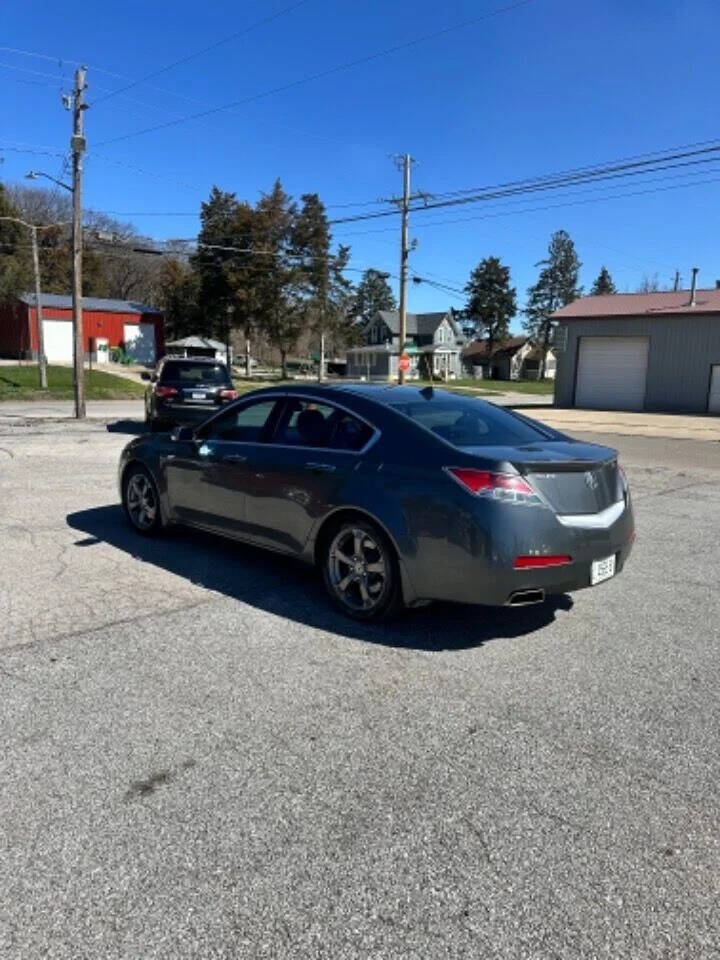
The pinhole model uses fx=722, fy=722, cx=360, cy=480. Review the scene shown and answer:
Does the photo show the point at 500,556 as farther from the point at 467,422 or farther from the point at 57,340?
the point at 57,340

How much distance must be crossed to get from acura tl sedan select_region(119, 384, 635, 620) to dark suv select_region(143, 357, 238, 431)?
8599 mm

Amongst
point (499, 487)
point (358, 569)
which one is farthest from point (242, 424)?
point (499, 487)

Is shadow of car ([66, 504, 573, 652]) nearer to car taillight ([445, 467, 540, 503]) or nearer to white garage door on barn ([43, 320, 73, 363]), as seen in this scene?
car taillight ([445, 467, 540, 503])

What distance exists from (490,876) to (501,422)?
131 inches

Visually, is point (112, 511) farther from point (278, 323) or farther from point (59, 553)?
point (278, 323)

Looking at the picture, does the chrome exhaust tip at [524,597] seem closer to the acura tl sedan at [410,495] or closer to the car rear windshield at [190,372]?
the acura tl sedan at [410,495]

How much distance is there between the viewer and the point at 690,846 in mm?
2533

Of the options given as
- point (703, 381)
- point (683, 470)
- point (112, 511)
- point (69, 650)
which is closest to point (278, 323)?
point (703, 381)

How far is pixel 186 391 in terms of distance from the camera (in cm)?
1430

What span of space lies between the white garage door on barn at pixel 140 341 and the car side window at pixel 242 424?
2079 inches

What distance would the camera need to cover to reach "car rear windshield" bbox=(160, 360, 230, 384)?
14.5 metres

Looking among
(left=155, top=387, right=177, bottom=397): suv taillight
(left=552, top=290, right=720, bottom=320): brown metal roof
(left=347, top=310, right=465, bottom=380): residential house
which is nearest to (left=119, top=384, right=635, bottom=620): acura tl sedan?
(left=155, top=387, right=177, bottom=397): suv taillight

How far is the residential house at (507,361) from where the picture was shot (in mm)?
93125

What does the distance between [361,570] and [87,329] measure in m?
53.0
